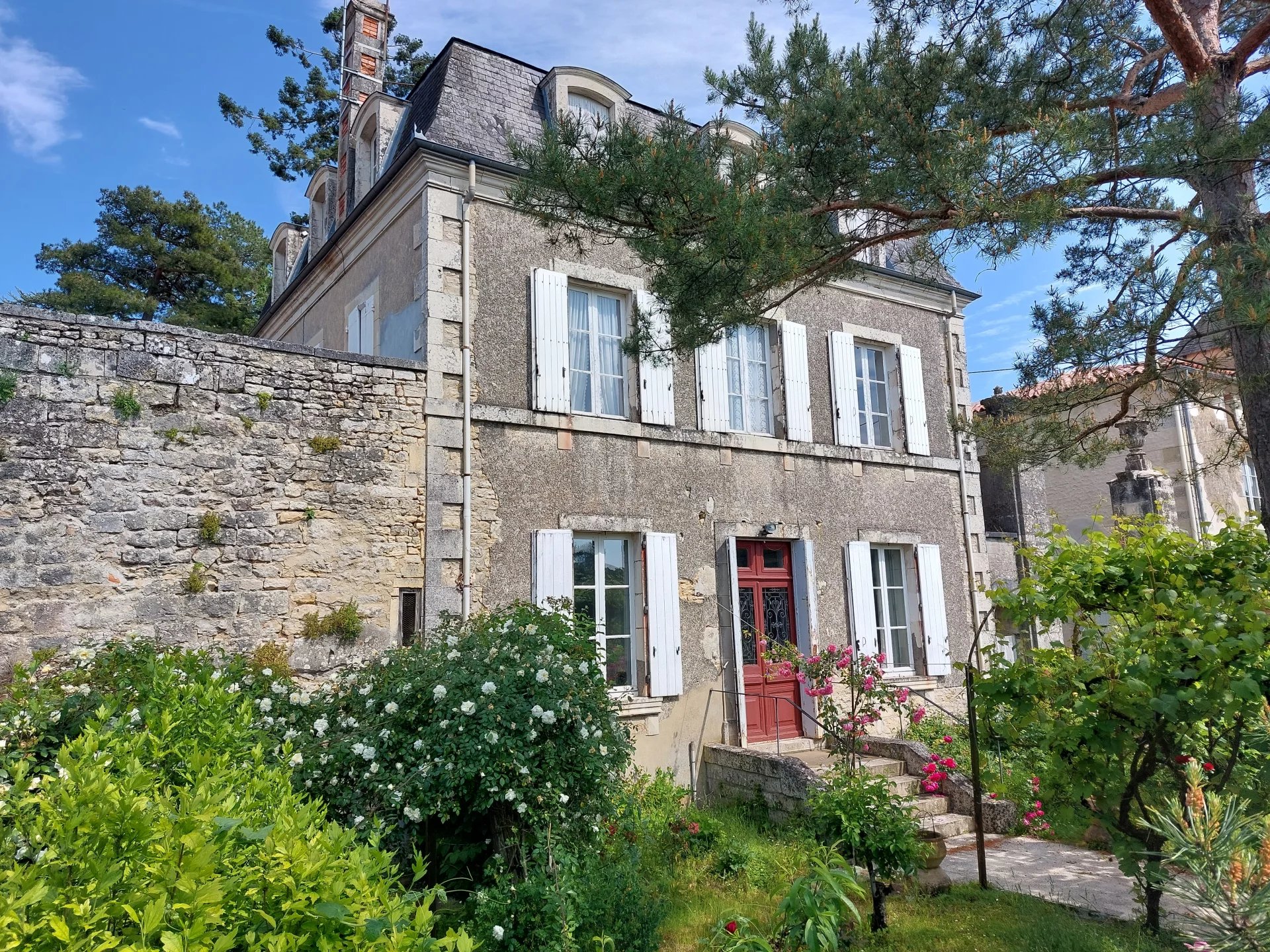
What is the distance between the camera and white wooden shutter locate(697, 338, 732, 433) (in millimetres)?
8250

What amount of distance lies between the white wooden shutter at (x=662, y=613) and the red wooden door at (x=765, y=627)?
0.83 metres

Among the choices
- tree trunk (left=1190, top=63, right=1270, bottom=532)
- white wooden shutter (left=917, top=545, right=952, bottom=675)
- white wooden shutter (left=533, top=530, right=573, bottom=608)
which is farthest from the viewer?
white wooden shutter (left=917, top=545, right=952, bottom=675)

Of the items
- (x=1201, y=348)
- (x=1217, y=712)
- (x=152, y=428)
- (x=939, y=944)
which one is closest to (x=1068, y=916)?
(x=939, y=944)

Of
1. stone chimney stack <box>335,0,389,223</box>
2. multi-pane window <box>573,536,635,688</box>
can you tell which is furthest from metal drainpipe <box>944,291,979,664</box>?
stone chimney stack <box>335,0,389,223</box>

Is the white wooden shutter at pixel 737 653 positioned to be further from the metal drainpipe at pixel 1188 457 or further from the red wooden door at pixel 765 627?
the metal drainpipe at pixel 1188 457

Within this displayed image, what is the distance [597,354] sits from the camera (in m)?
7.88

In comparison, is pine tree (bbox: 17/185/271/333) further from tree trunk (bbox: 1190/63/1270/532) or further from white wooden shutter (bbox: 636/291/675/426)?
tree trunk (bbox: 1190/63/1270/532)

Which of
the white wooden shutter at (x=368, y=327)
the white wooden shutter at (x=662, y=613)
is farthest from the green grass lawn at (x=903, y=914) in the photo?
the white wooden shutter at (x=368, y=327)

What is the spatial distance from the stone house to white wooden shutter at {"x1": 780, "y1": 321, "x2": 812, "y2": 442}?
0.10 ft

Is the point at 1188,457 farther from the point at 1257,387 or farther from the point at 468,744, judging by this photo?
the point at 468,744

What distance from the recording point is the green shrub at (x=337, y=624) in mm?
6020

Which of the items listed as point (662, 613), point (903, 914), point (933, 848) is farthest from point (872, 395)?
point (903, 914)

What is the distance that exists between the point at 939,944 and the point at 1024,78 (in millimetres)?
5081

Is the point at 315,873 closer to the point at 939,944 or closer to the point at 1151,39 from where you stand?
the point at 939,944
